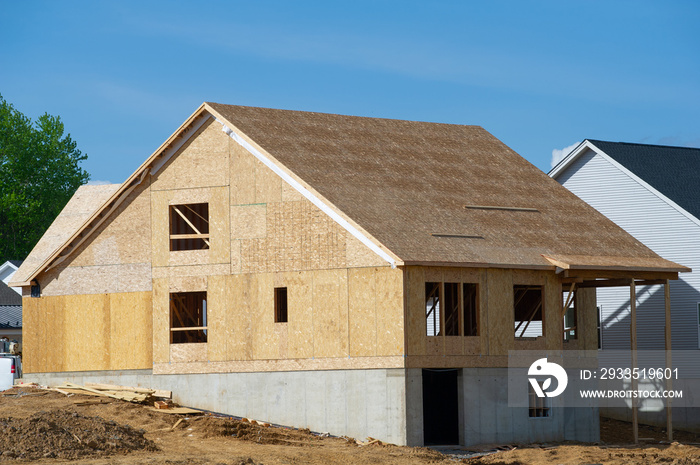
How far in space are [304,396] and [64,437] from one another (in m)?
6.80

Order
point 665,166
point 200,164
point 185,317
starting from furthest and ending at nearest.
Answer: point 665,166 → point 185,317 → point 200,164

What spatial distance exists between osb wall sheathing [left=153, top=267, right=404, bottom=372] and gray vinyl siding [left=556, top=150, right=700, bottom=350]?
13.9 m

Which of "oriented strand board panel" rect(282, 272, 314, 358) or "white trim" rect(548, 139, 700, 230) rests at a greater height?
"white trim" rect(548, 139, 700, 230)

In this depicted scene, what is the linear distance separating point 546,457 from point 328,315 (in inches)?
258

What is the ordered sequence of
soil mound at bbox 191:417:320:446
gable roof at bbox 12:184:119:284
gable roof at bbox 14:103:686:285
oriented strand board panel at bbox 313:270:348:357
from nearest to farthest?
soil mound at bbox 191:417:320:446, oriented strand board panel at bbox 313:270:348:357, gable roof at bbox 14:103:686:285, gable roof at bbox 12:184:119:284

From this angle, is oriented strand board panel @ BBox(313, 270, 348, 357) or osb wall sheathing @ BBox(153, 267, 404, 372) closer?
osb wall sheathing @ BBox(153, 267, 404, 372)

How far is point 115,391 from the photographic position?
29.3 m

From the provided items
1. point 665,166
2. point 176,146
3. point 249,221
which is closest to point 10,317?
point 176,146

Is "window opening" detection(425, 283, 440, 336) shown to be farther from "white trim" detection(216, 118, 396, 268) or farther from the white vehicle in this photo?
the white vehicle

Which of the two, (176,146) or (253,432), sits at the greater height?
(176,146)

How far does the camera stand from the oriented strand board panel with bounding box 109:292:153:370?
29641 millimetres

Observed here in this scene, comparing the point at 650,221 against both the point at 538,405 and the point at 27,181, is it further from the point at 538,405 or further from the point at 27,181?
the point at 27,181

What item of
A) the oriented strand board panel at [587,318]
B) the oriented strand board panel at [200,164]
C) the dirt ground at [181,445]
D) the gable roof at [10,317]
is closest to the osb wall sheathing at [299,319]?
the dirt ground at [181,445]

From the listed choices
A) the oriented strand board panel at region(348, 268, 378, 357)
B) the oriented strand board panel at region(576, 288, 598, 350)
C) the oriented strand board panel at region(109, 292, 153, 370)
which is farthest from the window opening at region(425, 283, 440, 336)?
the oriented strand board panel at region(109, 292, 153, 370)
